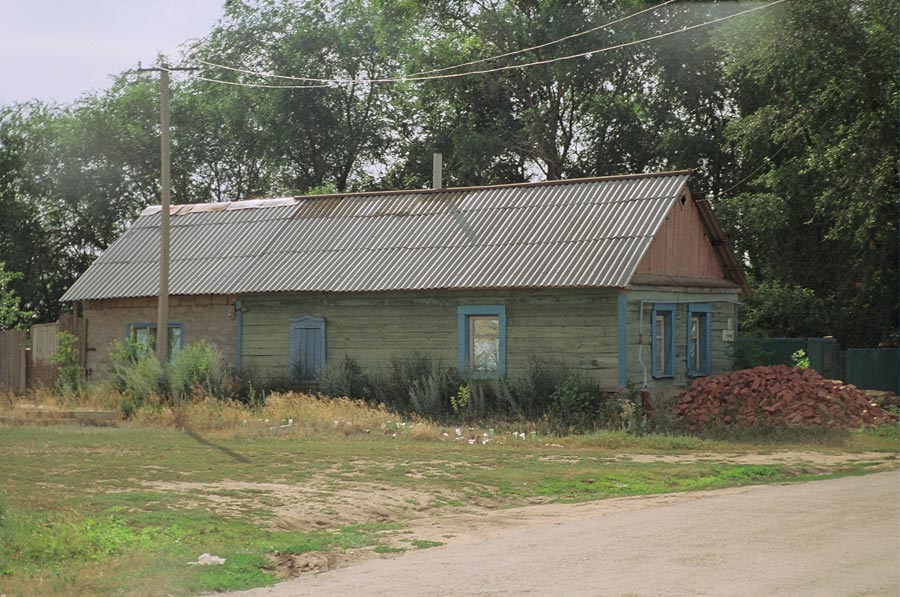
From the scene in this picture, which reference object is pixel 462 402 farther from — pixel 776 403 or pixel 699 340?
pixel 699 340

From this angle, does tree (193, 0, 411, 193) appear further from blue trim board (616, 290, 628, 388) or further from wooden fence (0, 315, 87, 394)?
blue trim board (616, 290, 628, 388)

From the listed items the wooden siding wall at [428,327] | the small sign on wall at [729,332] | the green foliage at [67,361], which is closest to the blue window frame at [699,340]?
the small sign on wall at [729,332]

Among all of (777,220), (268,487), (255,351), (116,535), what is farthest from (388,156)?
(116,535)

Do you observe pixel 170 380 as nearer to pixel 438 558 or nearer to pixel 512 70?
pixel 438 558

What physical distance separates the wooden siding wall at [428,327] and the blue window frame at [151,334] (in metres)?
2.16

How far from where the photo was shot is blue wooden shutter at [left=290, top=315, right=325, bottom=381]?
27984 millimetres

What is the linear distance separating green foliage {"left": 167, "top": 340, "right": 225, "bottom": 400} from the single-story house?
2.10 m

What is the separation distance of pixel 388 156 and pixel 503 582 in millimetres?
45885

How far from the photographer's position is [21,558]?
10.1 m

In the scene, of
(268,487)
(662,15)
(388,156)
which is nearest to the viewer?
(268,487)

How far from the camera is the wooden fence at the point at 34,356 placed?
105ft

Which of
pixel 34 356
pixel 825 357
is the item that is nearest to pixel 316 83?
pixel 34 356

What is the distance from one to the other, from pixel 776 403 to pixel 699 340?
5830 mm

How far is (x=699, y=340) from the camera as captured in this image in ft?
93.6
